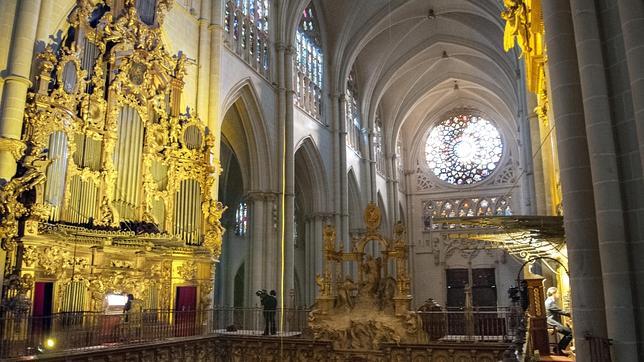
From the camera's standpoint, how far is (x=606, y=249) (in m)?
6.45

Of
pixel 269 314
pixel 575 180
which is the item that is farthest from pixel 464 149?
pixel 575 180

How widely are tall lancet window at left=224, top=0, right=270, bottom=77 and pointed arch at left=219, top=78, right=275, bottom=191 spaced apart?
4.51ft

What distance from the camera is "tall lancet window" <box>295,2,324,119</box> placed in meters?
26.6

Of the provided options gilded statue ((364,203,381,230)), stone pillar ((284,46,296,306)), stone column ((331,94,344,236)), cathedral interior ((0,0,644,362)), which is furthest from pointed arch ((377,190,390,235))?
gilded statue ((364,203,381,230))

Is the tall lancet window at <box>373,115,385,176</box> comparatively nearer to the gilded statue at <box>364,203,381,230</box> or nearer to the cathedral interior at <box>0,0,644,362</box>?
the cathedral interior at <box>0,0,644,362</box>

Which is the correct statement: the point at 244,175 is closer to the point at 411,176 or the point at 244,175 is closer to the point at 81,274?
the point at 81,274

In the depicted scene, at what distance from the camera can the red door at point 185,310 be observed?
14.3 meters

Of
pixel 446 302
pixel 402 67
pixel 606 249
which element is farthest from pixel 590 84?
pixel 446 302

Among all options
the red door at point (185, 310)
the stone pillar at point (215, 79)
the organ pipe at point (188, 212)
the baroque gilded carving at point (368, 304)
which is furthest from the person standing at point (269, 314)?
the stone pillar at point (215, 79)

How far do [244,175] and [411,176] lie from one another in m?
25.3

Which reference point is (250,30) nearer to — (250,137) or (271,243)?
(250,137)

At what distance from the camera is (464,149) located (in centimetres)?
4312

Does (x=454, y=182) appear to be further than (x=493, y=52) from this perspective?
Yes

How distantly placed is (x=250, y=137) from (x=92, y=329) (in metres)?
11.6
